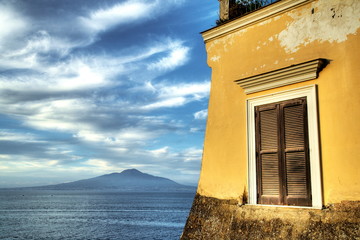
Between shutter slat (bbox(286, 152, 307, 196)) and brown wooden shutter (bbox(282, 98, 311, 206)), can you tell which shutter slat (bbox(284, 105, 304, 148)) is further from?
shutter slat (bbox(286, 152, 307, 196))

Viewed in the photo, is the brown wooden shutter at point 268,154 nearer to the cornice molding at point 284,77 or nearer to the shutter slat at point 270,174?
the shutter slat at point 270,174

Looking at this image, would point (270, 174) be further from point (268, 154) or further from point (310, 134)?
point (310, 134)

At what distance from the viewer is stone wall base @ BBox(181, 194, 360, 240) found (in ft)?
13.9

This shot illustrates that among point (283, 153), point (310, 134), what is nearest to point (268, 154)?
point (283, 153)

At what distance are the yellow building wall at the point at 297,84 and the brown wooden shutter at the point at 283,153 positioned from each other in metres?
0.25

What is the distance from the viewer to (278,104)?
526 cm

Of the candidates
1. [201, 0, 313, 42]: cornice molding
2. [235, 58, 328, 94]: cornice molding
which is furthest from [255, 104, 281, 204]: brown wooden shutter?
[201, 0, 313, 42]: cornice molding

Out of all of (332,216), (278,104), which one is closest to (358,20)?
(278,104)

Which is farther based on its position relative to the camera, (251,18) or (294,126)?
(251,18)

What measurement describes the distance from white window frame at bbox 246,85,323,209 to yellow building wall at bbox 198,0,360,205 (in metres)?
0.07

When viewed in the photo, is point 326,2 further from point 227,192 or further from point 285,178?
point 227,192

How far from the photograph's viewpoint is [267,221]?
5.01 m

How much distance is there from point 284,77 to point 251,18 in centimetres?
122

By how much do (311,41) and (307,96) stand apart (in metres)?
0.77
